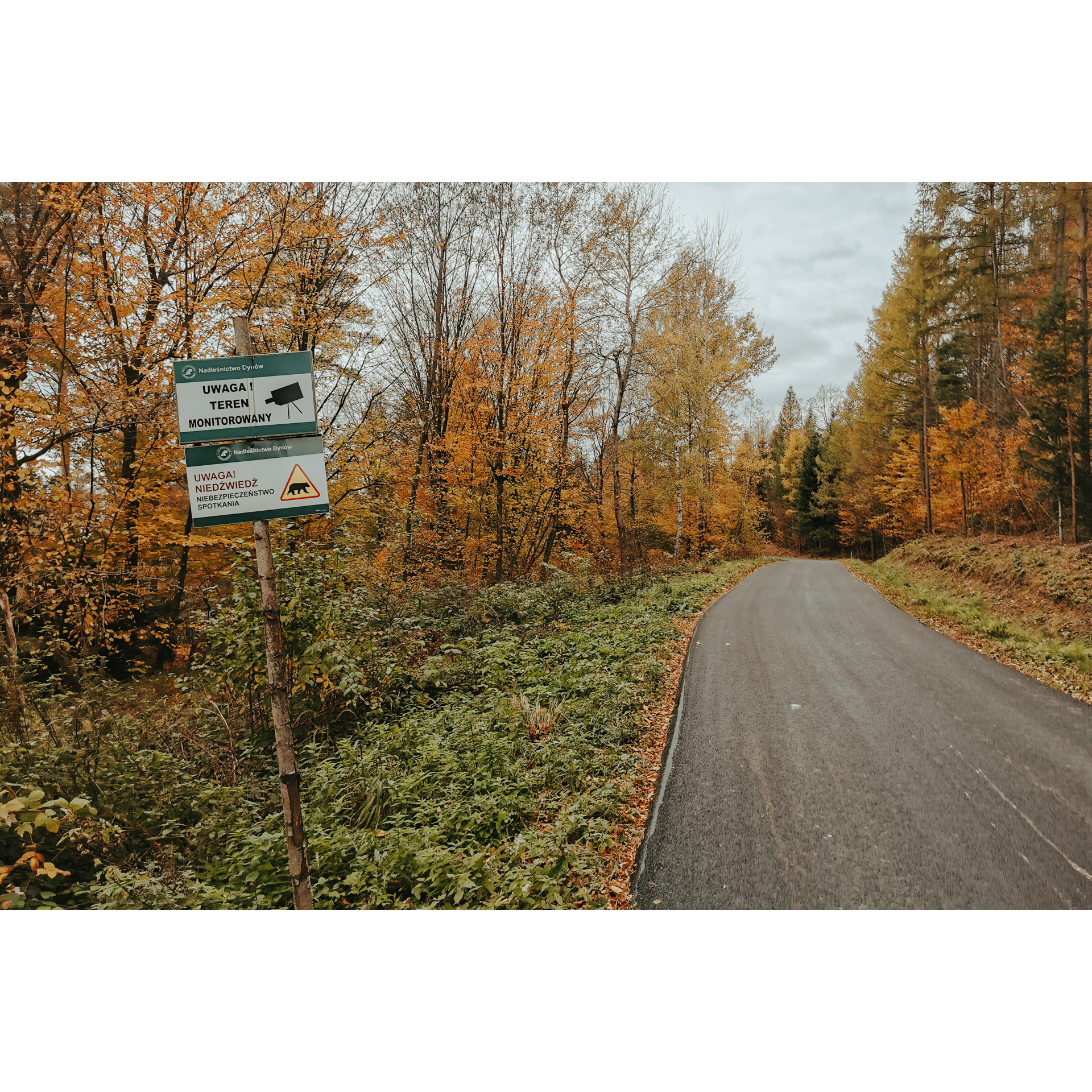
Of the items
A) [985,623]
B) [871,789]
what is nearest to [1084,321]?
[985,623]

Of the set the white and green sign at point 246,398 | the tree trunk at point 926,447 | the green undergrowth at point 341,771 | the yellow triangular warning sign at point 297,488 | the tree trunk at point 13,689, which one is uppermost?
the tree trunk at point 926,447

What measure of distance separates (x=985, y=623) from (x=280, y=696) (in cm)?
1020

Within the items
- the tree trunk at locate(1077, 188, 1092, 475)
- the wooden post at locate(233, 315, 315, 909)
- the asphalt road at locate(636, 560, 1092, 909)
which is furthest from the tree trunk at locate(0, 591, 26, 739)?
the tree trunk at locate(1077, 188, 1092, 475)

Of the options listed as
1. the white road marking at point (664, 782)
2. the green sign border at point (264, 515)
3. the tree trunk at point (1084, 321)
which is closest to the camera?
the green sign border at point (264, 515)

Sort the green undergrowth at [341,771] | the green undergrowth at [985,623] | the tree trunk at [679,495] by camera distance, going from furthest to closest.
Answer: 1. the tree trunk at [679,495]
2. the green undergrowth at [985,623]
3. the green undergrowth at [341,771]

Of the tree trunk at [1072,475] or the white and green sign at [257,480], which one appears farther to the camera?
the tree trunk at [1072,475]

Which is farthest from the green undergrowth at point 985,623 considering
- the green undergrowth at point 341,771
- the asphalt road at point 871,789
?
the green undergrowth at point 341,771

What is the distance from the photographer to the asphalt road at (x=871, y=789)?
3141 millimetres

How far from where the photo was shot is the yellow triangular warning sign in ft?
7.64

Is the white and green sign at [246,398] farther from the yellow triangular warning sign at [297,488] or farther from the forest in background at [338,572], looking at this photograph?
the forest in background at [338,572]

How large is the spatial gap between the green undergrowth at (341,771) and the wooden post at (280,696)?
0.78m

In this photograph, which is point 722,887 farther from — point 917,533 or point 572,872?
point 917,533

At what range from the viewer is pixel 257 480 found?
7.60 ft

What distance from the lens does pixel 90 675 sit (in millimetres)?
4832
